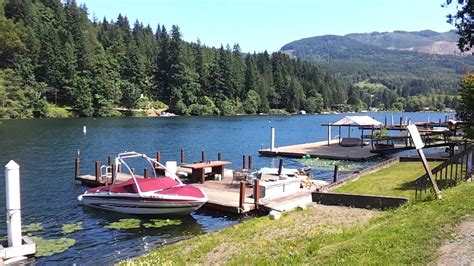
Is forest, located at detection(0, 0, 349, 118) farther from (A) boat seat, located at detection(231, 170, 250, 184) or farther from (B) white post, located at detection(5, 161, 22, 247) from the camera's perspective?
(B) white post, located at detection(5, 161, 22, 247)

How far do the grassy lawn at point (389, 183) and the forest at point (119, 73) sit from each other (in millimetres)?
86214

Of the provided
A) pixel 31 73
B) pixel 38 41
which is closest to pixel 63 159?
Result: pixel 31 73

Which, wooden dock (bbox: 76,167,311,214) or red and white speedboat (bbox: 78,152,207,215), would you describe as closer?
red and white speedboat (bbox: 78,152,207,215)

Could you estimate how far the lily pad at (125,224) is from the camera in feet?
64.4

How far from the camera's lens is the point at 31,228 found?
1917 cm

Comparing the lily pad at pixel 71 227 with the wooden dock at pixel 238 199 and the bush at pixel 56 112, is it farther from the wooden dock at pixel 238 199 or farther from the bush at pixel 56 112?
the bush at pixel 56 112

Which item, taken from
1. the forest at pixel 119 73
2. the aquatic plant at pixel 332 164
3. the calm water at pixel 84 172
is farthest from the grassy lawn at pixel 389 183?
the forest at pixel 119 73

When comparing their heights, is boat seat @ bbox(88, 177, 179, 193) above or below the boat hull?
above

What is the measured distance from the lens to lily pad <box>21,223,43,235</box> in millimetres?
18781

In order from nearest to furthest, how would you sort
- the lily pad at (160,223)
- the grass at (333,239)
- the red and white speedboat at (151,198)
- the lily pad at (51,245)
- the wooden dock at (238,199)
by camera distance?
1. the grass at (333,239)
2. the lily pad at (51,245)
3. the lily pad at (160,223)
4. the red and white speedboat at (151,198)
5. the wooden dock at (238,199)

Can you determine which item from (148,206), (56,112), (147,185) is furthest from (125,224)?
(56,112)

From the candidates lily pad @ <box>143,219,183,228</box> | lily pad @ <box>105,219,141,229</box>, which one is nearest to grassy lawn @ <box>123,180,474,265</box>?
lily pad @ <box>143,219,183,228</box>

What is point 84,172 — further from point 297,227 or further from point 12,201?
point 297,227

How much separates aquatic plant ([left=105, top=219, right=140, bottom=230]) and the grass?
5.60 metres
